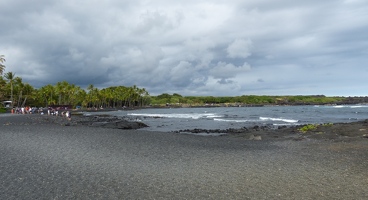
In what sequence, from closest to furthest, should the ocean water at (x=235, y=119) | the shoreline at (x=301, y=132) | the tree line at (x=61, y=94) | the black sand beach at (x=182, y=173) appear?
the black sand beach at (x=182, y=173)
the shoreline at (x=301, y=132)
the ocean water at (x=235, y=119)
the tree line at (x=61, y=94)

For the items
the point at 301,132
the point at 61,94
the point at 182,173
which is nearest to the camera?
the point at 182,173

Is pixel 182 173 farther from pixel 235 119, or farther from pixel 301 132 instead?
pixel 235 119

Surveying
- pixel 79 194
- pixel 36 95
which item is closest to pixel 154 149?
pixel 79 194

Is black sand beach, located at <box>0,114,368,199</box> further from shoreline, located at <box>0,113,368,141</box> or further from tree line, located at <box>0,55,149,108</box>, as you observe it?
tree line, located at <box>0,55,149,108</box>

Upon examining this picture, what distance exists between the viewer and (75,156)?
15930mm

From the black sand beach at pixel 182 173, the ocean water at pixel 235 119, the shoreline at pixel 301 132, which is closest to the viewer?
the black sand beach at pixel 182 173

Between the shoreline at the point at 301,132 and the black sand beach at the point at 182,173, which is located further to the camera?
the shoreline at the point at 301,132

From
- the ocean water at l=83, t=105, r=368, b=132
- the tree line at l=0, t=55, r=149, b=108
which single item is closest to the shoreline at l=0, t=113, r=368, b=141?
the ocean water at l=83, t=105, r=368, b=132

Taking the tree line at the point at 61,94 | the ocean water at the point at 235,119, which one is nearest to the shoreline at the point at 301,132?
the ocean water at the point at 235,119

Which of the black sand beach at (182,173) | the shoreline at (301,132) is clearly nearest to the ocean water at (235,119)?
the shoreline at (301,132)

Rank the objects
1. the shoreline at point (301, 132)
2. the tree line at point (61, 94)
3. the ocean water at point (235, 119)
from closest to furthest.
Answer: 1. the shoreline at point (301, 132)
2. the ocean water at point (235, 119)
3. the tree line at point (61, 94)

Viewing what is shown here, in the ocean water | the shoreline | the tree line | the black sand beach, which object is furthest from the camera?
the tree line

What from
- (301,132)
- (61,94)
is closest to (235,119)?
(301,132)

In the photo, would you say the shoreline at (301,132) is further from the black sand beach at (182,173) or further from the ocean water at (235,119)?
the black sand beach at (182,173)
